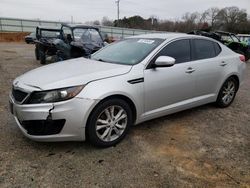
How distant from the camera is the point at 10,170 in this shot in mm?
2859

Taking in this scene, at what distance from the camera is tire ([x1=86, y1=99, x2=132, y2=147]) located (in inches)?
126

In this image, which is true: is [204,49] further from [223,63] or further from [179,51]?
[179,51]

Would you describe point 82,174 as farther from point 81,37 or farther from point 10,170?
point 81,37

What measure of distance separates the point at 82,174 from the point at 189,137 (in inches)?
68.9

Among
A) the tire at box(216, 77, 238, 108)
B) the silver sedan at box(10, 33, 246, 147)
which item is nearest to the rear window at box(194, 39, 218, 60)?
the silver sedan at box(10, 33, 246, 147)

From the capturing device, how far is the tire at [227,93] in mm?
5016

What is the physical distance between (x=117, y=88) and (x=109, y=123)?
48cm

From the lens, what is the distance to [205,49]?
473 cm

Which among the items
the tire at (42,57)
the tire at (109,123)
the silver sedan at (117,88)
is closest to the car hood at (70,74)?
the silver sedan at (117,88)

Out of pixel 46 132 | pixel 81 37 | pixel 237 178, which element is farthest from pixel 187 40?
pixel 81 37

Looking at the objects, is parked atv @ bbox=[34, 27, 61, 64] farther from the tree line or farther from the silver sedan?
the tree line

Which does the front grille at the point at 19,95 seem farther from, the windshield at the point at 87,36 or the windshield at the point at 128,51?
the windshield at the point at 87,36

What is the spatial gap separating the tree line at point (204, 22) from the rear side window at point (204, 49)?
45606 mm

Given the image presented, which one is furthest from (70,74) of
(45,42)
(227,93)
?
(45,42)
